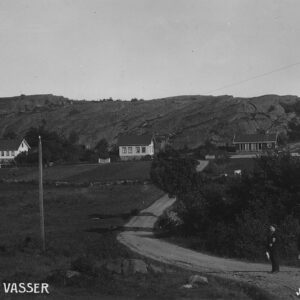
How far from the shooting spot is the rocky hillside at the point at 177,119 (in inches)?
4781

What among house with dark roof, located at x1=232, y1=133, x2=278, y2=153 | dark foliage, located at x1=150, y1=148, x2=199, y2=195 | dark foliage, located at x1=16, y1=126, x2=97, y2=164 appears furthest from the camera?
house with dark roof, located at x1=232, y1=133, x2=278, y2=153

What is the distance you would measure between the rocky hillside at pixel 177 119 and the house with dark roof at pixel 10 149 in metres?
15.0

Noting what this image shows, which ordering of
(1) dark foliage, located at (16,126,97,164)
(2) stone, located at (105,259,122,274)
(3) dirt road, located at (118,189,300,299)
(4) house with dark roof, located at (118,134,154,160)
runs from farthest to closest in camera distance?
(4) house with dark roof, located at (118,134,154,160), (1) dark foliage, located at (16,126,97,164), (2) stone, located at (105,259,122,274), (3) dirt road, located at (118,189,300,299)

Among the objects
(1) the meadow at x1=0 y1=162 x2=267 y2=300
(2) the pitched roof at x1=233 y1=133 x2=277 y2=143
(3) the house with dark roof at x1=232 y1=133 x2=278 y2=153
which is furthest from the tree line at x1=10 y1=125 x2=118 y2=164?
(2) the pitched roof at x1=233 y1=133 x2=277 y2=143

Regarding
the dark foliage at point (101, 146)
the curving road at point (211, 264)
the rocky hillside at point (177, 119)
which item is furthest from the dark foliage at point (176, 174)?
the dark foliage at point (101, 146)

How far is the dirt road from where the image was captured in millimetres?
17078

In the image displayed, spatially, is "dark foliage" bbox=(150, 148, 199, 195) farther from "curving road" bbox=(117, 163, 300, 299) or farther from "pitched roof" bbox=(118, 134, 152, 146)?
"pitched roof" bbox=(118, 134, 152, 146)

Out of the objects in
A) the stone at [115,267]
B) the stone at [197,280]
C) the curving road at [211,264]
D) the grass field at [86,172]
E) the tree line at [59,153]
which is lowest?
the curving road at [211,264]

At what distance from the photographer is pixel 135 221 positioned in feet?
143

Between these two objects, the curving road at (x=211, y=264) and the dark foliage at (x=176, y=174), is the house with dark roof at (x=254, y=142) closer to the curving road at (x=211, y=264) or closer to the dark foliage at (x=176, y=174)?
the dark foliage at (x=176, y=174)

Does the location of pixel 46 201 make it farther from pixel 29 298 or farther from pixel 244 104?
pixel 244 104

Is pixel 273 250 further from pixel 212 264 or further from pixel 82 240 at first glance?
pixel 82 240

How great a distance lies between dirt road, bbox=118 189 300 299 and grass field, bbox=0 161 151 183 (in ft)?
123

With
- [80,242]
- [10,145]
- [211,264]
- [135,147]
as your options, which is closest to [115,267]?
[211,264]
